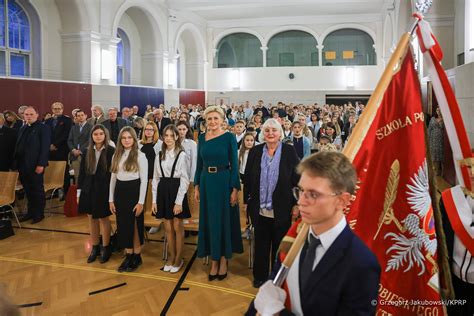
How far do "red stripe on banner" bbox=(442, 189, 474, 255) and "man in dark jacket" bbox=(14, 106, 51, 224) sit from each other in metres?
6.54

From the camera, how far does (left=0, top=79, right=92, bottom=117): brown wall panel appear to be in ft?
35.8

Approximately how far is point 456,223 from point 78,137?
7.33m

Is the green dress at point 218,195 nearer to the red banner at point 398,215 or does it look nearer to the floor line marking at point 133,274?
the floor line marking at point 133,274

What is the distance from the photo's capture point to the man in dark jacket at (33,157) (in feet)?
22.4

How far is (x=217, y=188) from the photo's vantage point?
446cm

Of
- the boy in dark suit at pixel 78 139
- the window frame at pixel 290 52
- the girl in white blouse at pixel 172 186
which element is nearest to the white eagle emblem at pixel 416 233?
the girl in white blouse at pixel 172 186

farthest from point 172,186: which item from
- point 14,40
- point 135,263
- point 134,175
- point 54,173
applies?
point 14,40

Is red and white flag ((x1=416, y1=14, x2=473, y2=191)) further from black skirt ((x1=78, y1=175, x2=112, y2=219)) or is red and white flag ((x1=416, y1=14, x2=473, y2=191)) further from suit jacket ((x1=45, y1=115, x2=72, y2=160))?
suit jacket ((x1=45, y1=115, x2=72, y2=160))

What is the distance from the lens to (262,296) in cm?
160

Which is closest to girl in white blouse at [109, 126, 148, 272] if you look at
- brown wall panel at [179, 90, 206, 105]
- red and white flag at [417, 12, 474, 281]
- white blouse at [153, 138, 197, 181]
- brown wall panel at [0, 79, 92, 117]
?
white blouse at [153, 138, 197, 181]

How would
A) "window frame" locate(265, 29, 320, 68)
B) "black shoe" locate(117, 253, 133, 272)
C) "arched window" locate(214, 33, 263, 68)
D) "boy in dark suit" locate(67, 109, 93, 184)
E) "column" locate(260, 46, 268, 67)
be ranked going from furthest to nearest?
"arched window" locate(214, 33, 263, 68)
"column" locate(260, 46, 268, 67)
"window frame" locate(265, 29, 320, 68)
"boy in dark suit" locate(67, 109, 93, 184)
"black shoe" locate(117, 253, 133, 272)

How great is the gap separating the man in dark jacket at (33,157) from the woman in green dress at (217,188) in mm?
3751

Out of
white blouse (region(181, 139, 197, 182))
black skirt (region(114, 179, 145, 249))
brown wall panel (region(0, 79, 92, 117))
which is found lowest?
black skirt (region(114, 179, 145, 249))

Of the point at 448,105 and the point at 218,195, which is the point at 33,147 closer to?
the point at 218,195
